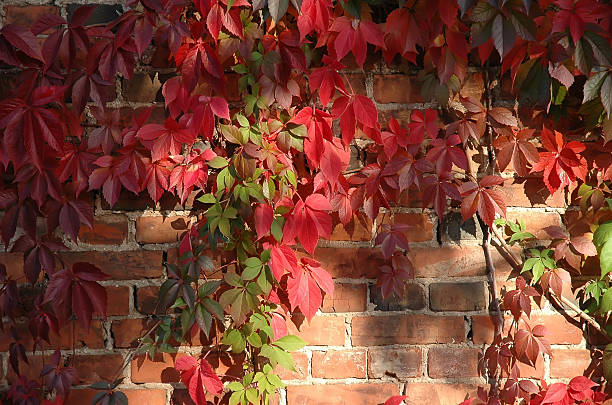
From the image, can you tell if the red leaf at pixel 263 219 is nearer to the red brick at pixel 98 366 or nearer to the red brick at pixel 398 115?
the red brick at pixel 398 115

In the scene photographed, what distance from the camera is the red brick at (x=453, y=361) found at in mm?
1620

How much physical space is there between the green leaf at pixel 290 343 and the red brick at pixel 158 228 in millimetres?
381

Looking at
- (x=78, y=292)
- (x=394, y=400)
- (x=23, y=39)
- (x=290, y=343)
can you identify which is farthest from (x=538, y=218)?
(x=23, y=39)

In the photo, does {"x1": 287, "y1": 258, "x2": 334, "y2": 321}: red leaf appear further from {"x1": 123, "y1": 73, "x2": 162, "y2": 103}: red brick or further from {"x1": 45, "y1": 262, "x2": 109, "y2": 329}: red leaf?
{"x1": 123, "y1": 73, "x2": 162, "y2": 103}: red brick

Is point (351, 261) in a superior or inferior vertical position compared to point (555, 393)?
superior

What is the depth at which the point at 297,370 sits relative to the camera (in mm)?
1603

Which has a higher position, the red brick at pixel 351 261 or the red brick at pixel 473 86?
the red brick at pixel 473 86

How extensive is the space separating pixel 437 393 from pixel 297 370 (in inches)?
15.2

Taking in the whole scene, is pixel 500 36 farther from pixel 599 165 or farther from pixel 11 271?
pixel 11 271

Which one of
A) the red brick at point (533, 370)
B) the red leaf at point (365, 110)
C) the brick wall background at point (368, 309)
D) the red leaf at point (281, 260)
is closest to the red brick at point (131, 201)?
the brick wall background at point (368, 309)

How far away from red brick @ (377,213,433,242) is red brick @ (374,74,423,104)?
0.30 m

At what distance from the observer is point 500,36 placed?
4.38 feet

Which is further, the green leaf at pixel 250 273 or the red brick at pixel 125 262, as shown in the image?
the red brick at pixel 125 262

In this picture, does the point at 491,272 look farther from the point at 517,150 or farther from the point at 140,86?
the point at 140,86
